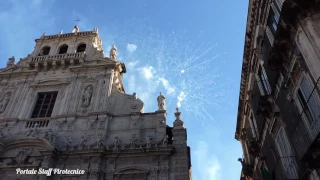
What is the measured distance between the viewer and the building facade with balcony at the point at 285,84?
8969 millimetres

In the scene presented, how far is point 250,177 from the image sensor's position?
18.0 metres

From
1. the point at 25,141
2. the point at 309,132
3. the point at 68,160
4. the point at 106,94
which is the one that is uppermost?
the point at 106,94

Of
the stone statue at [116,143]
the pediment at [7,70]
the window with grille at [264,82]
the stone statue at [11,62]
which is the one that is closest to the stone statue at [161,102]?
the stone statue at [116,143]

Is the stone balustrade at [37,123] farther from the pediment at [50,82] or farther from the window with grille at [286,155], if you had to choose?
the window with grille at [286,155]

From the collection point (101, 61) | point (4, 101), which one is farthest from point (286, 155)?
point (4, 101)

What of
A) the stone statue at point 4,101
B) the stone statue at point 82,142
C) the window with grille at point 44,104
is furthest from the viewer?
the stone statue at point 4,101

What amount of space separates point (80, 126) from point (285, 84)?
36.3 feet

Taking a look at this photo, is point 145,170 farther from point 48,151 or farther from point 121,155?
point 48,151

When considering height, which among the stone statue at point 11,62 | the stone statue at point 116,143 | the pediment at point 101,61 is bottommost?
the stone statue at point 116,143

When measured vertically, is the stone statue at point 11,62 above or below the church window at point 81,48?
below

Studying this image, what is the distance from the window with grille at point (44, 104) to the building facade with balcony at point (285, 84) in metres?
11.9

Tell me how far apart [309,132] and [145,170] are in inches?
315

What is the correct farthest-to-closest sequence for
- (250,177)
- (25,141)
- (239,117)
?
(239,117) < (250,177) < (25,141)

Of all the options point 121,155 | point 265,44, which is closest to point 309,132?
point 265,44
